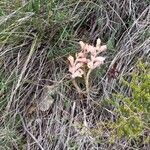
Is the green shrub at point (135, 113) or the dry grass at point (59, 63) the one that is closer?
the green shrub at point (135, 113)

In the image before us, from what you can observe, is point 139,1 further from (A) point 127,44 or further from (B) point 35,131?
(B) point 35,131

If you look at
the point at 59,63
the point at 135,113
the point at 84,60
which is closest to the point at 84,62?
the point at 84,60

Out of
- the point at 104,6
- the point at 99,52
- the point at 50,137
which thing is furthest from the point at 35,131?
the point at 104,6

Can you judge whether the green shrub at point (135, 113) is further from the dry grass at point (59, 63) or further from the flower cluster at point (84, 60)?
the flower cluster at point (84, 60)

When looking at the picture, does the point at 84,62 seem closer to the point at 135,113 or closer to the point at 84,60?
the point at 84,60

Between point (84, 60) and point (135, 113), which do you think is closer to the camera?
point (135, 113)

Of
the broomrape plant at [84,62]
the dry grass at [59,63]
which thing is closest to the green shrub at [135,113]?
the dry grass at [59,63]
